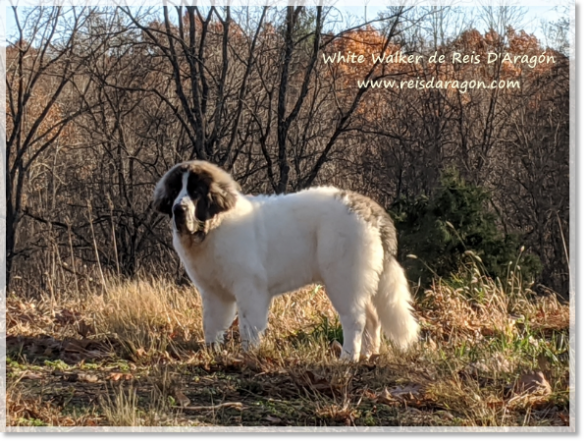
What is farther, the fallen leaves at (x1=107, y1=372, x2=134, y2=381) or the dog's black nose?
the dog's black nose

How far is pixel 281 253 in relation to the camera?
612 cm

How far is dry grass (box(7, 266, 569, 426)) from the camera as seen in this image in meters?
4.23

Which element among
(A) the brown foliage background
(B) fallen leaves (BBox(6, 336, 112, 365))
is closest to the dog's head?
(B) fallen leaves (BBox(6, 336, 112, 365))

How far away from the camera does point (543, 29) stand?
1005cm

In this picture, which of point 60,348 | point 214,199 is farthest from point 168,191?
point 60,348

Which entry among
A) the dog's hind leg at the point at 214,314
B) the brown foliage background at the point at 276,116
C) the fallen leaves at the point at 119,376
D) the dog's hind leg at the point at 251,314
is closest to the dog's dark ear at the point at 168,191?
the dog's hind leg at the point at 214,314

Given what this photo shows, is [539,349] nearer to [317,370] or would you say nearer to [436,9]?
[317,370]

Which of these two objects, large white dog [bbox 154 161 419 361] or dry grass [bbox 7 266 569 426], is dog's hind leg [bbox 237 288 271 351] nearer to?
large white dog [bbox 154 161 419 361]

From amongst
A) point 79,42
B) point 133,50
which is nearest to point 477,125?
point 133,50

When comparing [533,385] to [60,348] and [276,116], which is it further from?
[276,116]

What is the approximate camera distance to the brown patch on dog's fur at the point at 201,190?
589 cm

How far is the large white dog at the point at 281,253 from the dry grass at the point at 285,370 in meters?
0.28

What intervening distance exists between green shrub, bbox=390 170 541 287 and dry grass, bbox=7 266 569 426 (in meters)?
0.68

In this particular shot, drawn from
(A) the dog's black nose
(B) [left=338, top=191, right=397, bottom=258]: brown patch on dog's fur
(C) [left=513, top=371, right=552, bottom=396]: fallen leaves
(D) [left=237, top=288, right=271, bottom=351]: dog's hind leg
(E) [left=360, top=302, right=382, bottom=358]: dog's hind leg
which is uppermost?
(A) the dog's black nose
